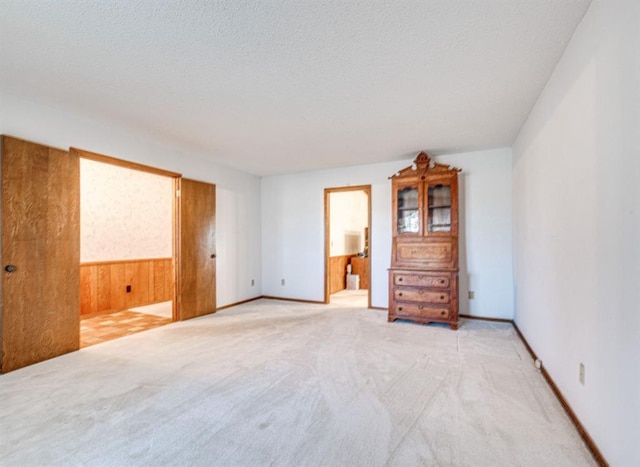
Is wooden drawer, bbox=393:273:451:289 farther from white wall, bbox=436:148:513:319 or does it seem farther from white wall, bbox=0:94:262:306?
white wall, bbox=0:94:262:306

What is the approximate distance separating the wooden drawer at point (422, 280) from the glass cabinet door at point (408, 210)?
63 cm

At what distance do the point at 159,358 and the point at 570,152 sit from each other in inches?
144

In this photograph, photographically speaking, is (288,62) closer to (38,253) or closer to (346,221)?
(38,253)

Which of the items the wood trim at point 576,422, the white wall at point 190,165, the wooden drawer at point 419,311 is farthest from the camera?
the wooden drawer at point 419,311

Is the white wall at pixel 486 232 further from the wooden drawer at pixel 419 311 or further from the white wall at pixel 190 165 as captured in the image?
the white wall at pixel 190 165

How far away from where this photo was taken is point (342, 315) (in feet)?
15.2

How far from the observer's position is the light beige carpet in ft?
5.39

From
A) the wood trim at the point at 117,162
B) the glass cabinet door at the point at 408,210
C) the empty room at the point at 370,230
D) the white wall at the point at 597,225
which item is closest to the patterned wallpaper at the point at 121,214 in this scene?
the empty room at the point at 370,230

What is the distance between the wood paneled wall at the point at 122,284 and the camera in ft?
16.0

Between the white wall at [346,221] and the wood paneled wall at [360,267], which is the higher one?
the white wall at [346,221]

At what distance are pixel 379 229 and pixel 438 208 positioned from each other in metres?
1.03

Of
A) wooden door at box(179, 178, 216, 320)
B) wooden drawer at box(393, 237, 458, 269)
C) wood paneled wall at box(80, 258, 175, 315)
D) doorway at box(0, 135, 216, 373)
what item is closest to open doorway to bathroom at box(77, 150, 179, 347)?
wood paneled wall at box(80, 258, 175, 315)

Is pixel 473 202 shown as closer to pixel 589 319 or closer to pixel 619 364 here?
pixel 589 319

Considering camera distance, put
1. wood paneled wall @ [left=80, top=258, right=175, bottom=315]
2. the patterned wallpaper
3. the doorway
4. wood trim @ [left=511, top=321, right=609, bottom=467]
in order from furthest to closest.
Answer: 1. the patterned wallpaper
2. wood paneled wall @ [left=80, top=258, right=175, bottom=315]
3. the doorway
4. wood trim @ [left=511, top=321, right=609, bottom=467]
